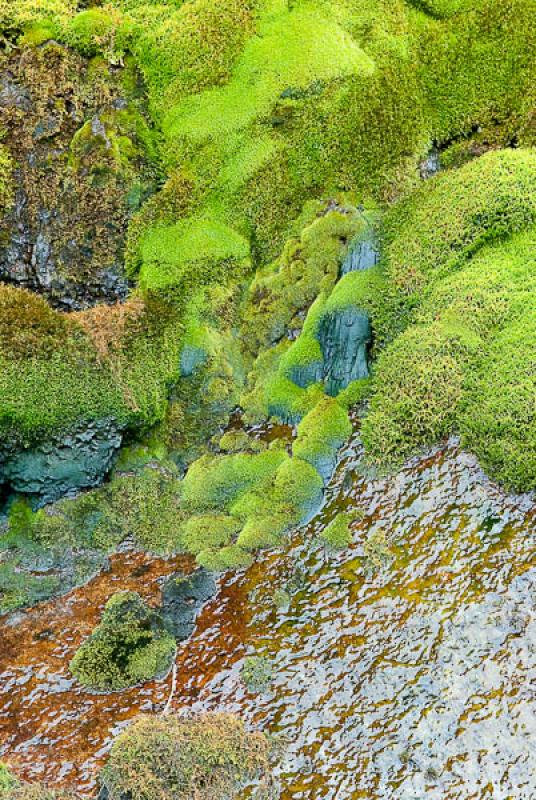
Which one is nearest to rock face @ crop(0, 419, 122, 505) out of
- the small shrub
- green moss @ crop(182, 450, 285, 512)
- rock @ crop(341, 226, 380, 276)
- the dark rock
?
green moss @ crop(182, 450, 285, 512)

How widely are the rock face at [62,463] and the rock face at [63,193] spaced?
95.5 inches

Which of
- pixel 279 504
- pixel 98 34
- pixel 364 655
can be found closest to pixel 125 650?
pixel 279 504

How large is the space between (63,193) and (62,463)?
4.21 meters

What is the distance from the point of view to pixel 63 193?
1112 cm

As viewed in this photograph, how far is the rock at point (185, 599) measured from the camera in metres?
8.02

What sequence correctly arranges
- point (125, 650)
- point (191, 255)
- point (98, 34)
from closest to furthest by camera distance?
point (125, 650) → point (191, 255) → point (98, 34)

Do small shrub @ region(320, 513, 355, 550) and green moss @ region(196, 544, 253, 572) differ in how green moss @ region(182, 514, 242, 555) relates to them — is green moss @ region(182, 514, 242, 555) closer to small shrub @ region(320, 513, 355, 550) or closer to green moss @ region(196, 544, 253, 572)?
green moss @ region(196, 544, 253, 572)

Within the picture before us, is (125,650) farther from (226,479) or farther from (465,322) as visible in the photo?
(465,322)

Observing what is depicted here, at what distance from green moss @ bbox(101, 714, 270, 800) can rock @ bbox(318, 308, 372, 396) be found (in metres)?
4.39

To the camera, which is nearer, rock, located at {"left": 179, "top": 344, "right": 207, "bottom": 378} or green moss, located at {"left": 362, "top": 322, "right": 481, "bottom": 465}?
green moss, located at {"left": 362, "top": 322, "right": 481, "bottom": 465}

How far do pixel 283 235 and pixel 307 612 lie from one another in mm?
5667

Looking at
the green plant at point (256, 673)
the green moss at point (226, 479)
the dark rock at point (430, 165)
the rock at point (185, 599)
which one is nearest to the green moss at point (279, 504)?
the green moss at point (226, 479)

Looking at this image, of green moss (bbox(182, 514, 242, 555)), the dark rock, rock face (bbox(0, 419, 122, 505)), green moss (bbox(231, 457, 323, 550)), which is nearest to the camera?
green moss (bbox(231, 457, 323, 550))

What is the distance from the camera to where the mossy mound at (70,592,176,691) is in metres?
7.68
